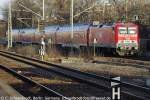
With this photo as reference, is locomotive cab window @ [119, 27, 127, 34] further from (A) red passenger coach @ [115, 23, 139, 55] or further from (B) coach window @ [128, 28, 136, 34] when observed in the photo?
(B) coach window @ [128, 28, 136, 34]

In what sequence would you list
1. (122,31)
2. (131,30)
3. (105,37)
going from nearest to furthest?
(122,31) < (131,30) < (105,37)

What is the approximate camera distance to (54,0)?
3647 inches

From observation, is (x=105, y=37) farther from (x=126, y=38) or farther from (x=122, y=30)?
(x=126, y=38)

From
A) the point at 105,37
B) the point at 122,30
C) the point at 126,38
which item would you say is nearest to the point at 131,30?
the point at 126,38

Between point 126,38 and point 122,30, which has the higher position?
point 122,30

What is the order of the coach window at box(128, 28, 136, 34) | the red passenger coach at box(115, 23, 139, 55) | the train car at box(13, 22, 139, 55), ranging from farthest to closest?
the coach window at box(128, 28, 136, 34) < the train car at box(13, 22, 139, 55) < the red passenger coach at box(115, 23, 139, 55)

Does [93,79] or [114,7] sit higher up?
[114,7]

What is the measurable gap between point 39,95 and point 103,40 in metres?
28.3

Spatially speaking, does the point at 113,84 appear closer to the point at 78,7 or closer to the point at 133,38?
the point at 133,38

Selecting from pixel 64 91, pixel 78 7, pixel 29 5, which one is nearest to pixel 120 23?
pixel 64 91

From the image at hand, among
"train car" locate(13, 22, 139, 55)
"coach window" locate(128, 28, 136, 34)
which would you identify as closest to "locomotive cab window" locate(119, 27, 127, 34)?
"train car" locate(13, 22, 139, 55)

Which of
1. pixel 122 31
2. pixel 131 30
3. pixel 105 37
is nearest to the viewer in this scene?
pixel 122 31

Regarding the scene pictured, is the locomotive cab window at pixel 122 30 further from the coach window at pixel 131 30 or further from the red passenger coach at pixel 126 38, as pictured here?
the coach window at pixel 131 30

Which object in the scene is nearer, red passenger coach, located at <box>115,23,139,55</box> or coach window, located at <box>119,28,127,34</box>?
red passenger coach, located at <box>115,23,139,55</box>
